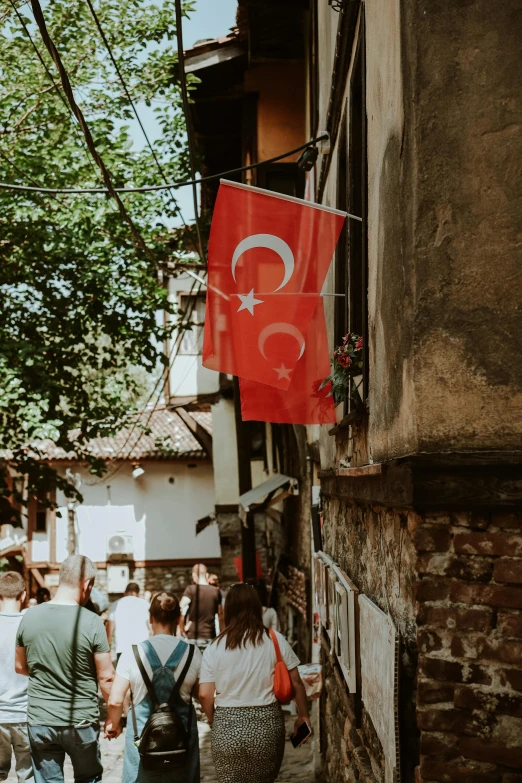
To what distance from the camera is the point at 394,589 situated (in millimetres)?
3398

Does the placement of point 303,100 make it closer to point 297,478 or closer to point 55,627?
point 297,478

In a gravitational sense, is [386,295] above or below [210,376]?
below

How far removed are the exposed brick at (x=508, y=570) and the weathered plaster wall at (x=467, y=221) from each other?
38 centimetres

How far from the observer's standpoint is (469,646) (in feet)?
9.31

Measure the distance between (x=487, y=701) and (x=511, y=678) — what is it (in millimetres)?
116

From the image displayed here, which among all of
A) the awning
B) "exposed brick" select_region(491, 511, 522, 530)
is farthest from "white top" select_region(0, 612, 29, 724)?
the awning

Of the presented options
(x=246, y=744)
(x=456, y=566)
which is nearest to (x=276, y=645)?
(x=246, y=744)

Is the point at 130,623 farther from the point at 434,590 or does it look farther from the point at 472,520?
the point at 472,520

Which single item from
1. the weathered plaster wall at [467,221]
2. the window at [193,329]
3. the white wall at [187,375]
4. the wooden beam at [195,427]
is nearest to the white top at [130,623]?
the weathered plaster wall at [467,221]

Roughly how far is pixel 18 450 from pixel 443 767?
9.96 meters

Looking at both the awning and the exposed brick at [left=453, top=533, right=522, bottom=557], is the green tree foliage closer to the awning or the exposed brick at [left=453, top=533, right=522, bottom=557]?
the awning

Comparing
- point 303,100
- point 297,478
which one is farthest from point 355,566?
point 303,100

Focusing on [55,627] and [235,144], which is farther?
[235,144]

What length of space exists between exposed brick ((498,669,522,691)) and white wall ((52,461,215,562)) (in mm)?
27099
